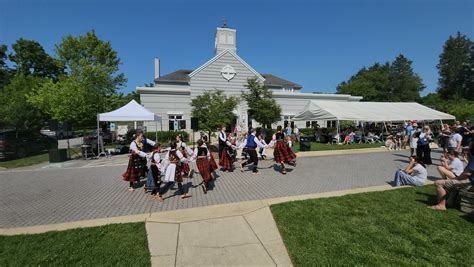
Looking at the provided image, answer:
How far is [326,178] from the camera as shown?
8.63m

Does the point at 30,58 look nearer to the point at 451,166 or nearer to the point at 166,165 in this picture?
the point at 166,165

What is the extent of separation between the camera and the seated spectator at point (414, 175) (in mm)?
7074

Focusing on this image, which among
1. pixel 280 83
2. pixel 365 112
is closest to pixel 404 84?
pixel 280 83

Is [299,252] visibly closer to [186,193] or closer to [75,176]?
[186,193]

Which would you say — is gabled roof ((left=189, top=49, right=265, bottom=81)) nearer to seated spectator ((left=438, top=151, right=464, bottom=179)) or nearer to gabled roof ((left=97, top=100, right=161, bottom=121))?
gabled roof ((left=97, top=100, right=161, bottom=121))

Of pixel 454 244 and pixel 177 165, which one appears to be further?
pixel 177 165

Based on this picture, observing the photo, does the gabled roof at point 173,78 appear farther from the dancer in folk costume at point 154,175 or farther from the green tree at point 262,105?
the dancer in folk costume at point 154,175

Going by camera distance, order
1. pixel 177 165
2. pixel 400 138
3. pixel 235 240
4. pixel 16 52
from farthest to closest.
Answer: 1. pixel 16 52
2. pixel 400 138
3. pixel 177 165
4. pixel 235 240

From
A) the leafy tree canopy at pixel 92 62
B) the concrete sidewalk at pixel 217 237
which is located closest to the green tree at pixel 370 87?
the leafy tree canopy at pixel 92 62

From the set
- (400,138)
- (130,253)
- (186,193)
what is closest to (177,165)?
(186,193)

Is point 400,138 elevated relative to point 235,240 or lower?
elevated

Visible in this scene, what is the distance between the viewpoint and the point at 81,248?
12.9 feet

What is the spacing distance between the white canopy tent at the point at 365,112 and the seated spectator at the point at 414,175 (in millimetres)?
11783

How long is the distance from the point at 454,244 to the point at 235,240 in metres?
3.50
